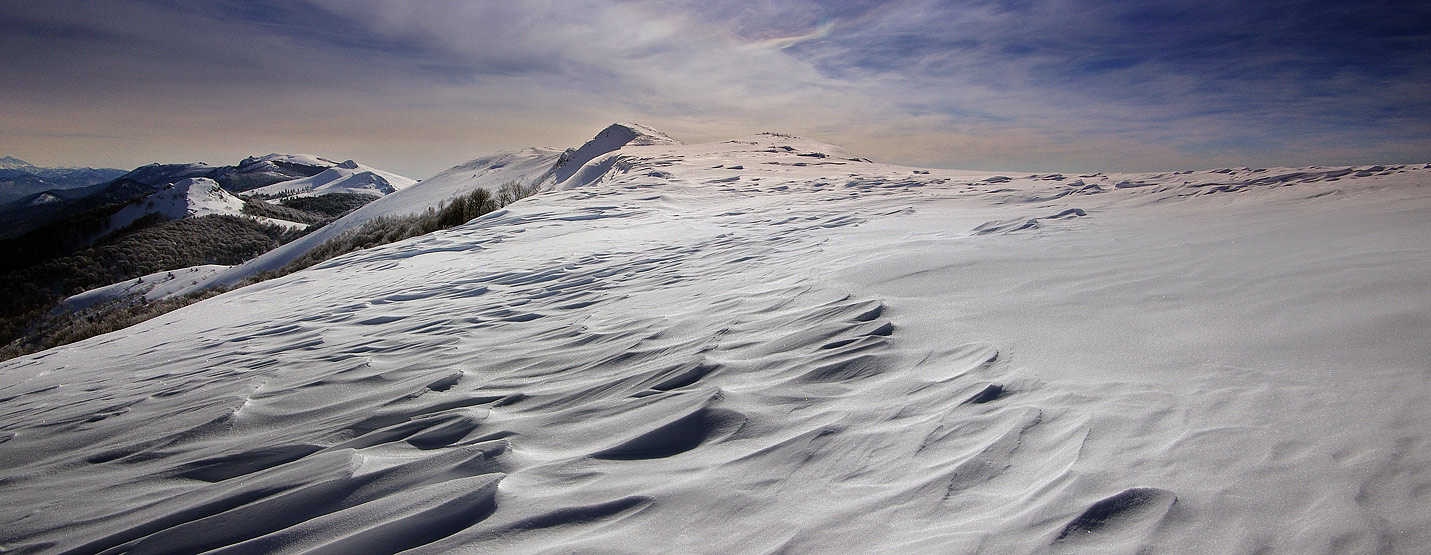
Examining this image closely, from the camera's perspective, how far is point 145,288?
2341 centimetres

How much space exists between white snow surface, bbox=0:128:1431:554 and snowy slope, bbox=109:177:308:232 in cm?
5498

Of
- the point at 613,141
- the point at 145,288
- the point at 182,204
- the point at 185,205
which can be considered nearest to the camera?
the point at 145,288

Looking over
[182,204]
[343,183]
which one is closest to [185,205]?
[182,204]

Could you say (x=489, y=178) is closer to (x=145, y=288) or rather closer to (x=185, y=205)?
(x=145, y=288)

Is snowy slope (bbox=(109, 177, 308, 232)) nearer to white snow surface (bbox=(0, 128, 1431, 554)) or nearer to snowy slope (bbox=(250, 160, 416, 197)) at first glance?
white snow surface (bbox=(0, 128, 1431, 554))

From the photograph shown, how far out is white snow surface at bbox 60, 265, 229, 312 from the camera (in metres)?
22.5

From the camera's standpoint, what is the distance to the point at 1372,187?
5.45 meters

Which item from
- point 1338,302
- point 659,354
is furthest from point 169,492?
point 1338,302

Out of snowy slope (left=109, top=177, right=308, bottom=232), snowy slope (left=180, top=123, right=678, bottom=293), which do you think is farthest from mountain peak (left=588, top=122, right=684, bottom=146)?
snowy slope (left=109, top=177, right=308, bottom=232)

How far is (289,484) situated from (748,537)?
1403mm

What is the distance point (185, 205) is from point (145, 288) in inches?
1395

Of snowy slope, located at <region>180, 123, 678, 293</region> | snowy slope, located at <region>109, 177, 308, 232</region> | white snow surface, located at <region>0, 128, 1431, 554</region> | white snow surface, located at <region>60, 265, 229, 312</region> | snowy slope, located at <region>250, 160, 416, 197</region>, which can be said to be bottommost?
white snow surface, located at <region>0, 128, 1431, 554</region>

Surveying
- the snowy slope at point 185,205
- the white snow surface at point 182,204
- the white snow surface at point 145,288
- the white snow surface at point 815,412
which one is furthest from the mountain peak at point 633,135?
the white snow surface at point 182,204

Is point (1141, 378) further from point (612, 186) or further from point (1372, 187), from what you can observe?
point (612, 186)
